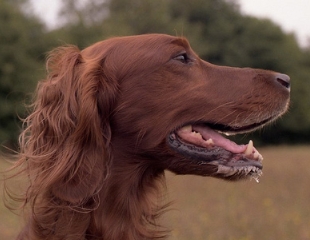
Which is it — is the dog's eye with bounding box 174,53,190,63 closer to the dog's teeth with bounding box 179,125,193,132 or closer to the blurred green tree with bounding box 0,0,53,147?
the dog's teeth with bounding box 179,125,193,132

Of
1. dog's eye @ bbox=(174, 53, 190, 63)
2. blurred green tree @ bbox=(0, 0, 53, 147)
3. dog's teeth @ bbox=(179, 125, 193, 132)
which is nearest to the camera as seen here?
dog's teeth @ bbox=(179, 125, 193, 132)

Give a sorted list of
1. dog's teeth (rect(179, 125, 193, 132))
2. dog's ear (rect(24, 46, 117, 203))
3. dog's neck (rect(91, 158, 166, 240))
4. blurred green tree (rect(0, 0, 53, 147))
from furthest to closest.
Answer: blurred green tree (rect(0, 0, 53, 147)), dog's teeth (rect(179, 125, 193, 132)), dog's neck (rect(91, 158, 166, 240)), dog's ear (rect(24, 46, 117, 203))

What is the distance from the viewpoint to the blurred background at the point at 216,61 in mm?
7027

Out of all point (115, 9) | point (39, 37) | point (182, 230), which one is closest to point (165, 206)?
point (182, 230)

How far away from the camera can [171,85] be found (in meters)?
3.37

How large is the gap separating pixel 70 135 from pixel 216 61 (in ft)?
114

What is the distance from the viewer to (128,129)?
Answer: 11.0 ft

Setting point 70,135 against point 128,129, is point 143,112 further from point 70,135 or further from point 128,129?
point 70,135

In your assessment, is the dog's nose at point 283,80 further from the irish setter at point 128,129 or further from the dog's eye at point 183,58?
the dog's eye at point 183,58

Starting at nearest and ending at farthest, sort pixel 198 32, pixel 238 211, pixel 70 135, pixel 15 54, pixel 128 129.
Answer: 1. pixel 70 135
2. pixel 128 129
3. pixel 238 211
4. pixel 15 54
5. pixel 198 32

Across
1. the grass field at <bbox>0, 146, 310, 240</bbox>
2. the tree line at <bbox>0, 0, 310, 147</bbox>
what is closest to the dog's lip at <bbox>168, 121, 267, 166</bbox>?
the grass field at <bbox>0, 146, 310, 240</bbox>

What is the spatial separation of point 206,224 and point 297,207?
1977 mm

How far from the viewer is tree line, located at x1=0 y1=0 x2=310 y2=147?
27.9 meters

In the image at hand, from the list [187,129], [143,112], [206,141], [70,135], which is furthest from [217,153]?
[70,135]
